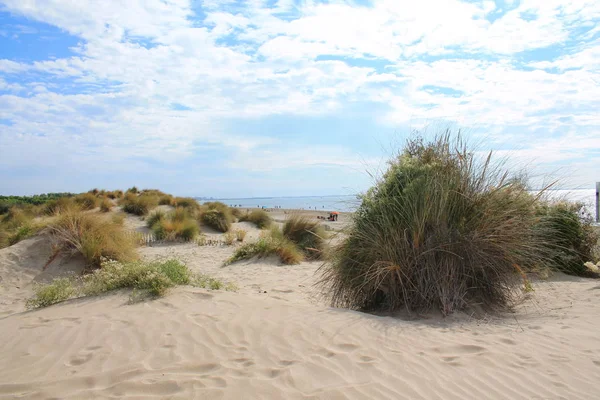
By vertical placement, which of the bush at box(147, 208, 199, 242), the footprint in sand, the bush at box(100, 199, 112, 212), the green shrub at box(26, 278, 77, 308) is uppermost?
the bush at box(100, 199, 112, 212)

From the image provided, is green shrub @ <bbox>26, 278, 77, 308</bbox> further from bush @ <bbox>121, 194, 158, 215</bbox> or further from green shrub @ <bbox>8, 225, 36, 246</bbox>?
bush @ <bbox>121, 194, 158, 215</bbox>

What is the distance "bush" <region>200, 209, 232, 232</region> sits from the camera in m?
19.5

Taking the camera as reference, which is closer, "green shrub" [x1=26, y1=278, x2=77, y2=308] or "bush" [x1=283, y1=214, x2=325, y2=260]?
"green shrub" [x1=26, y1=278, x2=77, y2=308]

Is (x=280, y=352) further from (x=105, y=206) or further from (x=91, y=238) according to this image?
(x=105, y=206)

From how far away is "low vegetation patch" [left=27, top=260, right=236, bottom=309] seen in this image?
244 inches

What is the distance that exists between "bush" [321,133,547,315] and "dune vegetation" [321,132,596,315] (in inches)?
0.5

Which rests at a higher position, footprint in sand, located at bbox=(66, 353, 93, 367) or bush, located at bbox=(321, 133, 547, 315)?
bush, located at bbox=(321, 133, 547, 315)

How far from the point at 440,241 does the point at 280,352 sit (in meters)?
2.81

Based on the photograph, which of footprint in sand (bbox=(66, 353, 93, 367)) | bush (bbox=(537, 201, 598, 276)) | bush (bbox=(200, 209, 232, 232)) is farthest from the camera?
bush (bbox=(200, 209, 232, 232))

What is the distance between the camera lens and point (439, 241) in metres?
5.81

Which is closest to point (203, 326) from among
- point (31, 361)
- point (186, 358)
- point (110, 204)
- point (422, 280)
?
point (186, 358)

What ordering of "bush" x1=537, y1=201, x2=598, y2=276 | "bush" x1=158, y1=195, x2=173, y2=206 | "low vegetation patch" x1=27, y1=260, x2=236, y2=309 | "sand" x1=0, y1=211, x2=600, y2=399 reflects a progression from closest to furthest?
"sand" x1=0, y1=211, x2=600, y2=399, "low vegetation patch" x1=27, y1=260, x2=236, y2=309, "bush" x1=537, y1=201, x2=598, y2=276, "bush" x1=158, y1=195, x2=173, y2=206

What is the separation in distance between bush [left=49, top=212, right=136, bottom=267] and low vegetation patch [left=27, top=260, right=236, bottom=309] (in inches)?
126

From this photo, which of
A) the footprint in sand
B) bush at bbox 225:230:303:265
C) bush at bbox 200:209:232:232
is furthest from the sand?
bush at bbox 200:209:232:232
